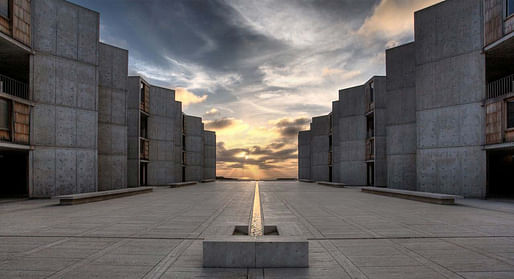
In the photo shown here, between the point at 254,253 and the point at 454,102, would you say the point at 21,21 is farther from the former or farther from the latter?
the point at 454,102

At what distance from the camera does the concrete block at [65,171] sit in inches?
729

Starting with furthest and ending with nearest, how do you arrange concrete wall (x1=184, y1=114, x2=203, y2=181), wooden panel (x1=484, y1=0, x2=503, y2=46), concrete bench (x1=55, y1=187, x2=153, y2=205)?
concrete wall (x1=184, y1=114, x2=203, y2=181), wooden panel (x1=484, y1=0, x2=503, y2=46), concrete bench (x1=55, y1=187, x2=153, y2=205)

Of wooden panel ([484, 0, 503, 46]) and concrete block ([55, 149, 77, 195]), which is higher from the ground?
wooden panel ([484, 0, 503, 46])

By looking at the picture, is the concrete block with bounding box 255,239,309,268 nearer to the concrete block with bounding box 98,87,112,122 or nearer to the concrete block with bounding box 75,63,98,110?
the concrete block with bounding box 75,63,98,110

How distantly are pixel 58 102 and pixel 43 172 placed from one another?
14.7ft

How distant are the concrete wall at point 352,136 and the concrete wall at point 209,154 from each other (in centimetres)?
2890

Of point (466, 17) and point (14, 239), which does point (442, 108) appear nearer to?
point (466, 17)

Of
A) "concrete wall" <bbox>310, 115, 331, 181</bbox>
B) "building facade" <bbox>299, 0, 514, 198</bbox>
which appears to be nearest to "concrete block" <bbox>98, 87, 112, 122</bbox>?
"building facade" <bbox>299, 0, 514, 198</bbox>

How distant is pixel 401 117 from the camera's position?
2616 cm

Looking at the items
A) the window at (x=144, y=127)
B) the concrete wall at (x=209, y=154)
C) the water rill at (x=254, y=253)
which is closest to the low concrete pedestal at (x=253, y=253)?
the water rill at (x=254, y=253)

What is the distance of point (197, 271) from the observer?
5027mm

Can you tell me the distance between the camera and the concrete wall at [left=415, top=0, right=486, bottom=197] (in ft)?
60.6

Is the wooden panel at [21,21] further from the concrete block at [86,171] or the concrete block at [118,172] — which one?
the concrete block at [118,172]

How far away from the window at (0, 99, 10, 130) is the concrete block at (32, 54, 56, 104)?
1.77m
